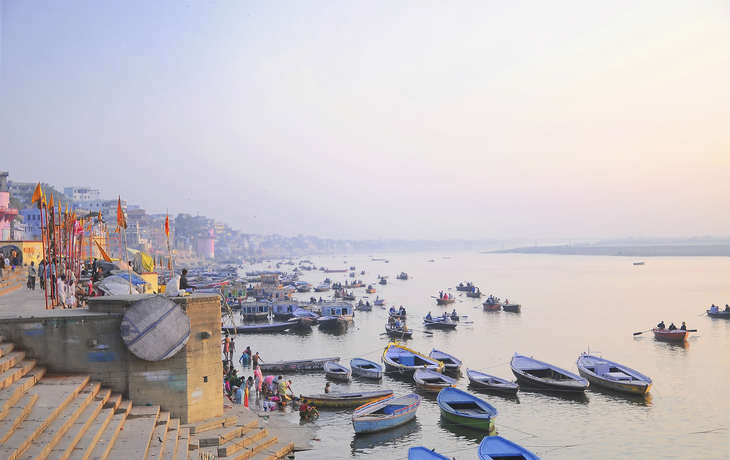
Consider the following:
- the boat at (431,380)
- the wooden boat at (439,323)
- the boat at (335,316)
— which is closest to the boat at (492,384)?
the boat at (431,380)

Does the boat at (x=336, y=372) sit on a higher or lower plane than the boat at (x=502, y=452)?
lower

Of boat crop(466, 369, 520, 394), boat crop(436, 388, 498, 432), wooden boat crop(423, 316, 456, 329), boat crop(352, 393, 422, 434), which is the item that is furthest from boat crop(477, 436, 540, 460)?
wooden boat crop(423, 316, 456, 329)

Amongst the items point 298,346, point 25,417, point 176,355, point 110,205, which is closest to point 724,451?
point 176,355

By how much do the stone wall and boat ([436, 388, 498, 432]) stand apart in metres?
9.11

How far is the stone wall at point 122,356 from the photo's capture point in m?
10.9

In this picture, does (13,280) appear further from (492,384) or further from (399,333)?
(399,333)

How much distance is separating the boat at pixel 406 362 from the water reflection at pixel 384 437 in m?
6.80

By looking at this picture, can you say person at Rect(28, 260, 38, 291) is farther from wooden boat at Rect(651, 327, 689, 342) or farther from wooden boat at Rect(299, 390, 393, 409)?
wooden boat at Rect(651, 327, 689, 342)

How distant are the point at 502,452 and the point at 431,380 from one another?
9.51 meters

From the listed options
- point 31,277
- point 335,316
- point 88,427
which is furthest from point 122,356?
point 335,316

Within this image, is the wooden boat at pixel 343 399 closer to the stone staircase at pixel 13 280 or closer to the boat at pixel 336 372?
the boat at pixel 336 372

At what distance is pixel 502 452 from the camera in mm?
13602

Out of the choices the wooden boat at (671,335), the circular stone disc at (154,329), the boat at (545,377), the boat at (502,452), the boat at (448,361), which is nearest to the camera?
the circular stone disc at (154,329)

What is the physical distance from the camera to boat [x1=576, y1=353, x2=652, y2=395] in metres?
22.5
